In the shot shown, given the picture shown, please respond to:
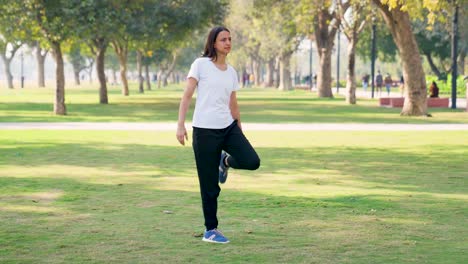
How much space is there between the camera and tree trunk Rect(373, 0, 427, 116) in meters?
29.6

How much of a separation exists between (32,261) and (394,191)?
577cm

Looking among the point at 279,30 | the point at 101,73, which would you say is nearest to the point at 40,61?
the point at 279,30

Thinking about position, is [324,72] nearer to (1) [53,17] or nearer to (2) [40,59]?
(1) [53,17]

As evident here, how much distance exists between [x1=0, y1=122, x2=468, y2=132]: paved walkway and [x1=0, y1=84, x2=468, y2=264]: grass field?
185 inches

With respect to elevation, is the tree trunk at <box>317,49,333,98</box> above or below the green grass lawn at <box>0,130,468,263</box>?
above

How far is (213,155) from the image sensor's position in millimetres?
8102

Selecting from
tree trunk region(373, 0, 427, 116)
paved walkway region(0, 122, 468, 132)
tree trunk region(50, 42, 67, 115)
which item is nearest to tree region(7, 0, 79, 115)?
tree trunk region(50, 42, 67, 115)

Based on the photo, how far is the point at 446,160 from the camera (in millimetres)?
16172

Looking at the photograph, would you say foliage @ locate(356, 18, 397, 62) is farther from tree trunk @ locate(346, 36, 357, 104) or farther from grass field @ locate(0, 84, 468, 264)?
grass field @ locate(0, 84, 468, 264)

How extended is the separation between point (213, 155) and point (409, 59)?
76.1 feet

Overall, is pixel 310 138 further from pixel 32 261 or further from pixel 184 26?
pixel 184 26

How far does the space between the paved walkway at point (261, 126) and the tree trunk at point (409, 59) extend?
15.0 ft

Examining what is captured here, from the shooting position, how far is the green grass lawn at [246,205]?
7723 mm

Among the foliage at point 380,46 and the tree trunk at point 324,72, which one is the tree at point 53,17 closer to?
the tree trunk at point 324,72
